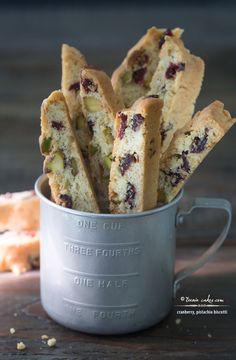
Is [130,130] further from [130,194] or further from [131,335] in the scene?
Answer: [131,335]

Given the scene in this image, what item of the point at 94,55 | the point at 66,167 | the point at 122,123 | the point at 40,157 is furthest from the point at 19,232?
the point at 94,55

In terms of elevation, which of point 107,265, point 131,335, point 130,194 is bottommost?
point 131,335

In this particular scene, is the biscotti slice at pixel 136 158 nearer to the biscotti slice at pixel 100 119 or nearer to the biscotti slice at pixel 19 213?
the biscotti slice at pixel 100 119

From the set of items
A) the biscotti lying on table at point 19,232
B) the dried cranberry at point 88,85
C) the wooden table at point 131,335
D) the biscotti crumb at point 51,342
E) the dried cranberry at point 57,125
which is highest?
the dried cranberry at point 88,85

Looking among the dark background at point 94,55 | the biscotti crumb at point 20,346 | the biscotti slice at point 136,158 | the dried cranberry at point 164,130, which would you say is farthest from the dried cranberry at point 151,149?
the dark background at point 94,55

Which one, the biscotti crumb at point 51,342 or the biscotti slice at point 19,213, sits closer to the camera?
the biscotti crumb at point 51,342

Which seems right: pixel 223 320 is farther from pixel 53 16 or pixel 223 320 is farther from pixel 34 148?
pixel 53 16

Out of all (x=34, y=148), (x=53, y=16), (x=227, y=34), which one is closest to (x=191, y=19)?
(x=227, y=34)

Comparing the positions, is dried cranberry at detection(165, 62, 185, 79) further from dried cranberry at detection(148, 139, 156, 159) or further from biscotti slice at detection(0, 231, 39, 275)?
biscotti slice at detection(0, 231, 39, 275)

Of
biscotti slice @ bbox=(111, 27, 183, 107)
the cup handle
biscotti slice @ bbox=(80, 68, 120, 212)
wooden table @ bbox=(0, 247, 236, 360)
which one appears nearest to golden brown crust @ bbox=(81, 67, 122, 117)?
biscotti slice @ bbox=(80, 68, 120, 212)
